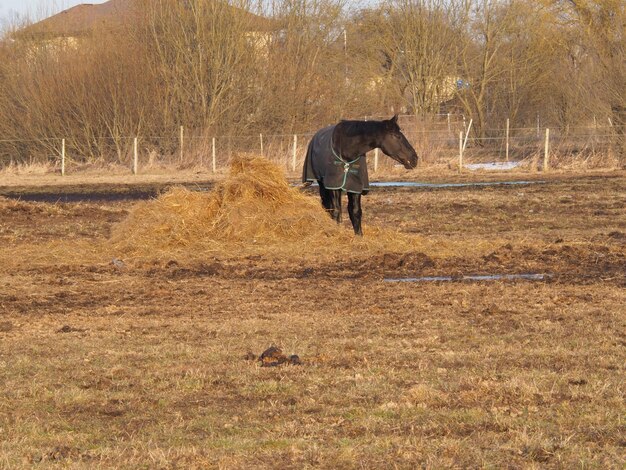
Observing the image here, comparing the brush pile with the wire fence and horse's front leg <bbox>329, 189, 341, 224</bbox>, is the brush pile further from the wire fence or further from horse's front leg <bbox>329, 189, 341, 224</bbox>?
the wire fence

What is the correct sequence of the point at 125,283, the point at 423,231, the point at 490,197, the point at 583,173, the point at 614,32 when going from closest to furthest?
the point at 125,283 → the point at 423,231 → the point at 490,197 → the point at 583,173 → the point at 614,32

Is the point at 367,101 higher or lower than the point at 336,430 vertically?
higher

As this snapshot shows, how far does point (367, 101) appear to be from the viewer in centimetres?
4619

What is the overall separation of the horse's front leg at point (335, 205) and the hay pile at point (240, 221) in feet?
1.04

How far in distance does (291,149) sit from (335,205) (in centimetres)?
2369

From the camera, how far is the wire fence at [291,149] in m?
35.3

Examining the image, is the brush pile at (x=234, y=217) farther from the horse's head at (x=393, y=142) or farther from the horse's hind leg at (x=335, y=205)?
the horse's head at (x=393, y=142)

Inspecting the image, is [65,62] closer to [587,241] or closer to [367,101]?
[367,101]

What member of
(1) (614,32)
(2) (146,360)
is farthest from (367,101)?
(2) (146,360)

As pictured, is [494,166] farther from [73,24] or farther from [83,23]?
[73,24]

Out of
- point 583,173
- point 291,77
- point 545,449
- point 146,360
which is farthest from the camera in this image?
point 291,77

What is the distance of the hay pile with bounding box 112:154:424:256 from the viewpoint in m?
14.0

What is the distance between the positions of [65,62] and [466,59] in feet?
59.8

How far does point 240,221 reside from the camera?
14375mm
